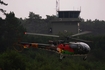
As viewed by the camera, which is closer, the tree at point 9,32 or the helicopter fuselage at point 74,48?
the helicopter fuselage at point 74,48

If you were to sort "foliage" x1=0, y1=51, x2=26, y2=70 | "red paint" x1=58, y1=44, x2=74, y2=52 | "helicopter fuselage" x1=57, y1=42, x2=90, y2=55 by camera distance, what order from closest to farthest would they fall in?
"helicopter fuselage" x1=57, y1=42, x2=90, y2=55
"red paint" x1=58, y1=44, x2=74, y2=52
"foliage" x1=0, y1=51, x2=26, y2=70

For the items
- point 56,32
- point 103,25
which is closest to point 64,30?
point 56,32

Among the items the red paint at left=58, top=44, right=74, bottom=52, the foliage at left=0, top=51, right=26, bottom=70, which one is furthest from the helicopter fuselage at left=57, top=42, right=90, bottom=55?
the foliage at left=0, top=51, right=26, bottom=70

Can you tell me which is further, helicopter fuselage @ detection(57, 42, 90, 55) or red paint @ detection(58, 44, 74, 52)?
red paint @ detection(58, 44, 74, 52)

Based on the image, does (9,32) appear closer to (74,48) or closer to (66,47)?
(66,47)

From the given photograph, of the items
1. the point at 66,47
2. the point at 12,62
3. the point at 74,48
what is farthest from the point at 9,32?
the point at 74,48

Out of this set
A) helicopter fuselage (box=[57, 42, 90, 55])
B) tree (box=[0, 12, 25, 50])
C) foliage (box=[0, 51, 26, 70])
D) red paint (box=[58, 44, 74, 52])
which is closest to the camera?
helicopter fuselage (box=[57, 42, 90, 55])

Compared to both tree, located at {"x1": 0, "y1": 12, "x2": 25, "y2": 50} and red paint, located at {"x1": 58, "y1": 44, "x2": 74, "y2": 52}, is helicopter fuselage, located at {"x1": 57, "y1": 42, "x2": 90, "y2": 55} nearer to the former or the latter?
red paint, located at {"x1": 58, "y1": 44, "x2": 74, "y2": 52}

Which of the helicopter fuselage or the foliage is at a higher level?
the helicopter fuselage

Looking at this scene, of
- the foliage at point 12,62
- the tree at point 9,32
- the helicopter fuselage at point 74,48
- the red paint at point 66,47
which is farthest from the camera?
the tree at point 9,32

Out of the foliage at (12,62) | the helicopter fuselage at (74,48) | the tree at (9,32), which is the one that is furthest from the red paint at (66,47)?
the tree at (9,32)

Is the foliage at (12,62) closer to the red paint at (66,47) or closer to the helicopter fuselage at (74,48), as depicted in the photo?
Answer: the helicopter fuselage at (74,48)

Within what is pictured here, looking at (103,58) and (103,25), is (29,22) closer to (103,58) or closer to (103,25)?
(103,25)

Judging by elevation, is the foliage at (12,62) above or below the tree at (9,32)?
below
